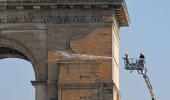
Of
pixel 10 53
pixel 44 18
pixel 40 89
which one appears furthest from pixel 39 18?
pixel 10 53

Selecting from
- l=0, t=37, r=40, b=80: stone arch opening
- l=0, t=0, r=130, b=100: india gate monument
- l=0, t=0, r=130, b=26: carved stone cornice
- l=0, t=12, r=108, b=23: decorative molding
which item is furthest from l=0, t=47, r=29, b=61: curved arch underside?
l=0, t=0, r=130, b=26: carved stone cornice

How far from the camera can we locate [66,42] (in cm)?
4178

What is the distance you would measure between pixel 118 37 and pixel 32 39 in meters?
5.82

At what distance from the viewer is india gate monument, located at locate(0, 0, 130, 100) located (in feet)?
136

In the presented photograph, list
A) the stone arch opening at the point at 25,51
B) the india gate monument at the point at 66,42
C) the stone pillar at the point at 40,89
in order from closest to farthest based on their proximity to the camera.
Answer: the india gate monument at the point at 66,42
the stone pillar at the point at 40,89
the stone arch opening at the point at 25,51

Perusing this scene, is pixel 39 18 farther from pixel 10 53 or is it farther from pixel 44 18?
pixel 10 53

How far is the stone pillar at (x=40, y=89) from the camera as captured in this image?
4169 cm

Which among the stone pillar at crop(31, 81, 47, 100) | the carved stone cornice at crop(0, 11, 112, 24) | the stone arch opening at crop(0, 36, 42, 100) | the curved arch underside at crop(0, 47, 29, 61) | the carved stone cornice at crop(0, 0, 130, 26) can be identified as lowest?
the stone pillar at crop(31, 81, 47, 100)

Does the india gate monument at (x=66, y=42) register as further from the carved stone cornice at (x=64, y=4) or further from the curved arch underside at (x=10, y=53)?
the curved arch underside at (x=10, y=53)

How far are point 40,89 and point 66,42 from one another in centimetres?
241

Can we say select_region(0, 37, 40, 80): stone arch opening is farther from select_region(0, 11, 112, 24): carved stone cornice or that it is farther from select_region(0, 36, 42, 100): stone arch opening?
select_region(0, 11, 112, 24): carved stone cornice

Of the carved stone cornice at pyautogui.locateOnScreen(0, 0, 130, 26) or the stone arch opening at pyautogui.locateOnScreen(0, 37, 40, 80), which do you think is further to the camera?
the stone arch opening at pyautogui.locateOnScreen(0, 37, 40, 80)

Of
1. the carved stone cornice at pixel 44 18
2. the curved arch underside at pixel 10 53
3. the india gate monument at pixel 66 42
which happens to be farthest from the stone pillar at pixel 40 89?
the curved arch underside at pixel 10 53

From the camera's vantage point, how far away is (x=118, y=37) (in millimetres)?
46250
